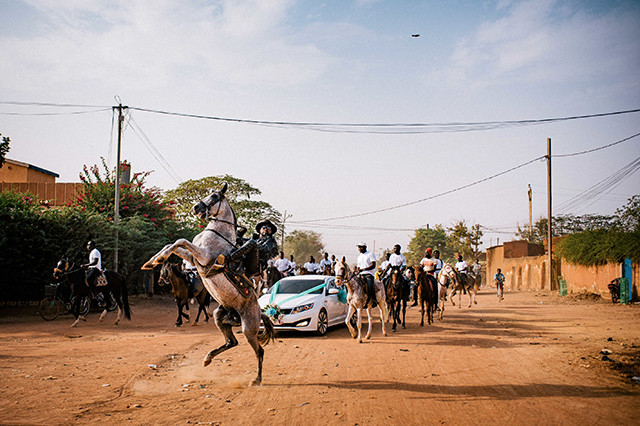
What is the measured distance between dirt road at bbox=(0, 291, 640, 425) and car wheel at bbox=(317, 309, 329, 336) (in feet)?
0.79

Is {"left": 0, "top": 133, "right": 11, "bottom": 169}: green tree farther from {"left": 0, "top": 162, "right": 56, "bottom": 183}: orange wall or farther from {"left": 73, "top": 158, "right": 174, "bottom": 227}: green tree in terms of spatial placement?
{"left": 0, "top": 162, "right": 56, "bottom": 183}: orange wall

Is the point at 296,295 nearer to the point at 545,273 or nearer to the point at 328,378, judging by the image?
the point at 328,378

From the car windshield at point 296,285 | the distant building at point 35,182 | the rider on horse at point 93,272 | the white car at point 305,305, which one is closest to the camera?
the white car at point 305,305

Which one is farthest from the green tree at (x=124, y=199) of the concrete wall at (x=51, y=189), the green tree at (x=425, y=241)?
the green tree at (x=425, y=241)

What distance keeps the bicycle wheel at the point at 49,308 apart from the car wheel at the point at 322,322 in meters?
9.96

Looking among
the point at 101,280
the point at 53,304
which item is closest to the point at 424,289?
the point at 101,280

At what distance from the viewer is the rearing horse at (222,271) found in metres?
7.36

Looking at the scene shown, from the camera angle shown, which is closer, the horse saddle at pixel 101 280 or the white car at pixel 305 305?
the white car at pixel 305 305

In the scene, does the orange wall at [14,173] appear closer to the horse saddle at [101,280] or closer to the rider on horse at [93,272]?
the rider on horse at [93,272]

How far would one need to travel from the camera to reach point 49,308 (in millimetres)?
17469

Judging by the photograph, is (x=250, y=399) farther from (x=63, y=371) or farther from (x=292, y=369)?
(x=63, y=371)

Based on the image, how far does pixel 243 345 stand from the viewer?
12016 mm

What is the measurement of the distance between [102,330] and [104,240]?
788 cm

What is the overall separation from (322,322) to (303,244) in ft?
301
